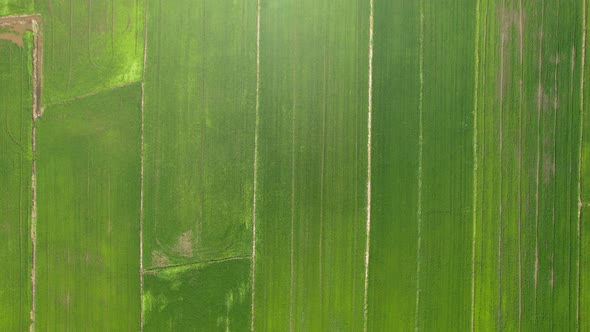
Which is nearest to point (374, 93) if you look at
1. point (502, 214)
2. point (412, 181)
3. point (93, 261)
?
point (412, 181)

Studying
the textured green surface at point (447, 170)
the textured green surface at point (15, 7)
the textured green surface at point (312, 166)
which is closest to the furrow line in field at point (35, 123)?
the textured green surface at point (15, 7)

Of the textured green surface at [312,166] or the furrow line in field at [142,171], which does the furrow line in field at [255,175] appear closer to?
the textured green surface at [312,166]

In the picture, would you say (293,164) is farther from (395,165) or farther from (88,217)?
(88,217)

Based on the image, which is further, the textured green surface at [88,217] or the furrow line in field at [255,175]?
the furrow line in field at [255,175]

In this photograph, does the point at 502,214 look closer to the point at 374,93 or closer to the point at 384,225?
the point at 384,225

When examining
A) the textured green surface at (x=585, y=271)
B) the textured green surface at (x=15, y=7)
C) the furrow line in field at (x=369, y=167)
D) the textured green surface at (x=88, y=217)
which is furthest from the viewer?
the textured green surface at (x=585, y=271)

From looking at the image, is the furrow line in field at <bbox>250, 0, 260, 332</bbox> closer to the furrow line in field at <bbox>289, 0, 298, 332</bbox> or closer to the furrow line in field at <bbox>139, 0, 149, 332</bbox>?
the furrow line in field at <bbox>289, 0, 298, 332</bbox>

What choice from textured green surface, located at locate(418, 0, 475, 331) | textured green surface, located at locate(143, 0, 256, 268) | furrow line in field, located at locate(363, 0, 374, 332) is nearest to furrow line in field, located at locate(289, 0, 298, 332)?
textured green surface, located at locate(143, 0, 256, 268)
